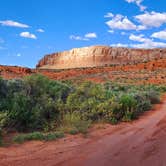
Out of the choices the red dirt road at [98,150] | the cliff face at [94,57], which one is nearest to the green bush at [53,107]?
the red dirt road at [98,150]

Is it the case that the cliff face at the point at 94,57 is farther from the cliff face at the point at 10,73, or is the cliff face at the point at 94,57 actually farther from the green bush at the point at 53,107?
the green bush at the point at 53,107

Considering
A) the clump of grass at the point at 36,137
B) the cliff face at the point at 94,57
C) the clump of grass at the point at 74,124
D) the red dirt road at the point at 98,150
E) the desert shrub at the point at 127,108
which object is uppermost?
the cliff face at the point at 94,57

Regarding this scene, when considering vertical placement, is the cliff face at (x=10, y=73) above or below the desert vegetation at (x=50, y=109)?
above

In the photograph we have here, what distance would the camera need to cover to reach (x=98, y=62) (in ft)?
425

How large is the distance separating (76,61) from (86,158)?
128526mm

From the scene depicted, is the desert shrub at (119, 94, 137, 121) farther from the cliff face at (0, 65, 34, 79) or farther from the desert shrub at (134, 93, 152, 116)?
the cliff face at (0, 65, 34, 79)

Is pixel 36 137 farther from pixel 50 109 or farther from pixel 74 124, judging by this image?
pixel 50 109

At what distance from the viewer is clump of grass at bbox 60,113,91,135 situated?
31.8 feet

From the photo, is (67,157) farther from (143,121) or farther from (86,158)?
(143,121)

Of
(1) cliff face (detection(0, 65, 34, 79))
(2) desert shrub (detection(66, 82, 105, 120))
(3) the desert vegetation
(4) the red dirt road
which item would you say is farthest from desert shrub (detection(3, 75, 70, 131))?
(1) cliff face (detection(0, 65, 34, 79))

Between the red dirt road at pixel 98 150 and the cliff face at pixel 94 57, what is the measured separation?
102988mm

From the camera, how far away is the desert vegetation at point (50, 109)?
9.62m

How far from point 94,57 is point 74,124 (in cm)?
12109

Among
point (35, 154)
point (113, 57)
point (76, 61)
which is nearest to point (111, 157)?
point (35, 154)
